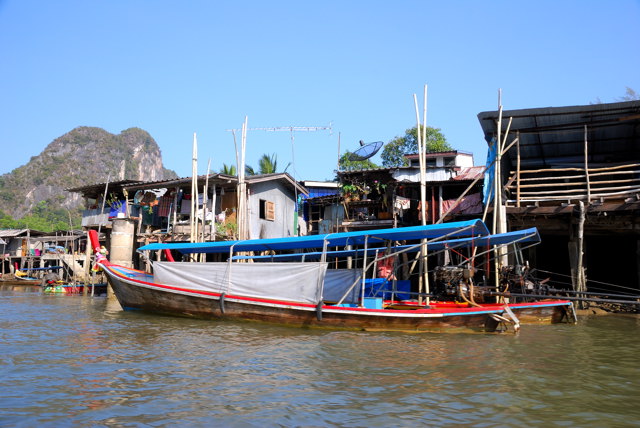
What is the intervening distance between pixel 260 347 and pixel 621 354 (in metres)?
7.00

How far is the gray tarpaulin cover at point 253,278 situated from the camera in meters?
13.0

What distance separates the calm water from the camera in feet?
19.8

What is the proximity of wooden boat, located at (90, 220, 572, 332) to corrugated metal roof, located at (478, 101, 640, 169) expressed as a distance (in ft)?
17.4

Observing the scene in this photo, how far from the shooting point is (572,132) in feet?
58.6

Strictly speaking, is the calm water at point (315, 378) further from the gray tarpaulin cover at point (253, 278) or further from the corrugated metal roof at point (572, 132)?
the corrugated metal roof at point (572, 132)

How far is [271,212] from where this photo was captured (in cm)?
2747

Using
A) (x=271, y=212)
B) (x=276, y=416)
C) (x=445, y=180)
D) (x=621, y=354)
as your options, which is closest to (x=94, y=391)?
(x=276, y=416)

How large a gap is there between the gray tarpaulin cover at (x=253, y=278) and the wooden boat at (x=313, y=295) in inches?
1.0

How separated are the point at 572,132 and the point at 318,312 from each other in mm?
11485

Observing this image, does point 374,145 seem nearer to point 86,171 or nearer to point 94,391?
point 94,391

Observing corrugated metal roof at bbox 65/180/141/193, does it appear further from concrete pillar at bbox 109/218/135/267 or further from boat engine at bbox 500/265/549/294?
boat engine at bbox 500/265/549/294

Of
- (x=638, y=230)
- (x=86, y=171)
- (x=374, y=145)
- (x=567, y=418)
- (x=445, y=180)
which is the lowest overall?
(x=567, y=418)

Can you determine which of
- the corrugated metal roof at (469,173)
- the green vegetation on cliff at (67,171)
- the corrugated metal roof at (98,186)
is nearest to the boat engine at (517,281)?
the corrugated metal roof at (469,173)

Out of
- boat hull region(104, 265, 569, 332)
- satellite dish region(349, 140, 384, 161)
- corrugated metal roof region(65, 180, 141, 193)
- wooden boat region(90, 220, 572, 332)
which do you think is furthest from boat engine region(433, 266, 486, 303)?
corrugated metal roof region(65, 180, 141, 193)
